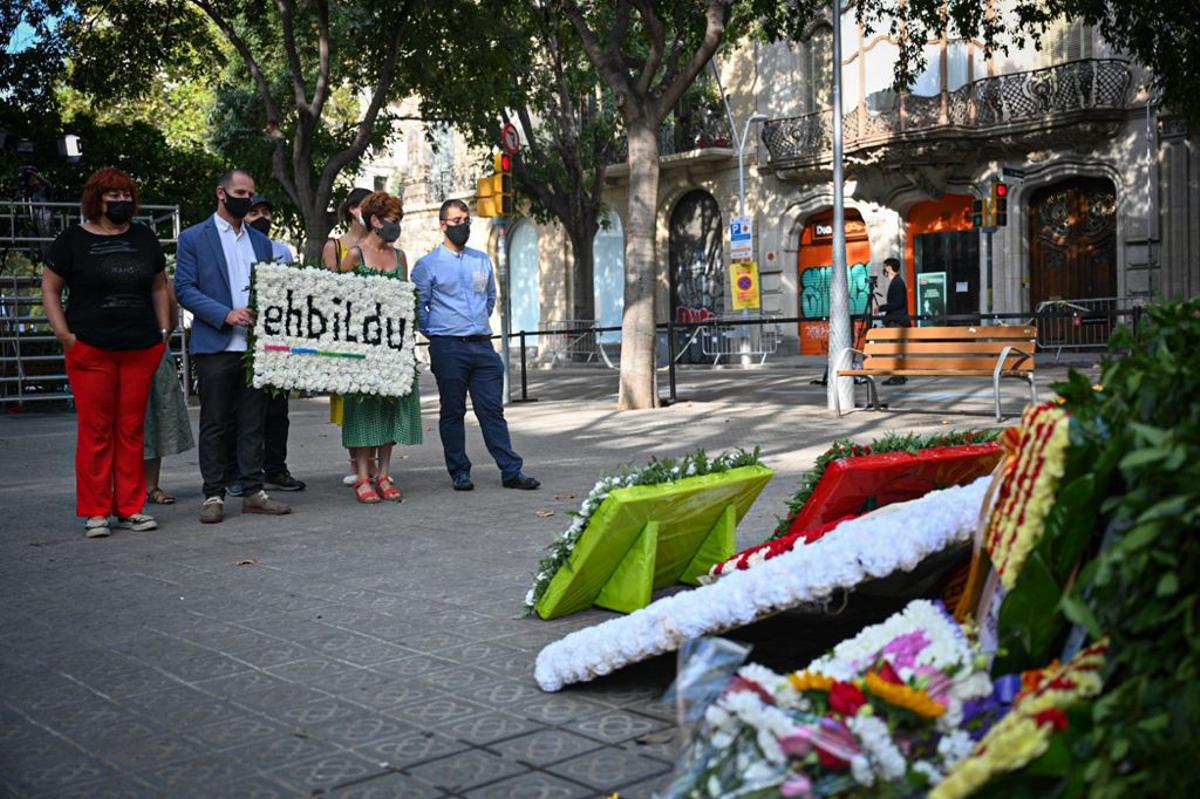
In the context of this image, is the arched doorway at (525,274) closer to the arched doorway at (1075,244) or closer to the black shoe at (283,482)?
the arched doorway at (1075,244)

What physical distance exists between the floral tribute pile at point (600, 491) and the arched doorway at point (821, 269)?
27.4m

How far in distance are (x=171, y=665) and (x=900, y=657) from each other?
9.26 feet

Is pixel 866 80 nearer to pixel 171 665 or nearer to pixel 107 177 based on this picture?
pixel 107 177

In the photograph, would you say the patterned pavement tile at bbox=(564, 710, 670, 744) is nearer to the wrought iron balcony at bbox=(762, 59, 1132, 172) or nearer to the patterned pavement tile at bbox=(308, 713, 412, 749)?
the patterned pavement tile at bbox=(308, 713, 412, 749)

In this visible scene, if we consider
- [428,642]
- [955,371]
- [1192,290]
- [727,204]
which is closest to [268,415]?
[428,642]

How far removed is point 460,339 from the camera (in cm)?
905

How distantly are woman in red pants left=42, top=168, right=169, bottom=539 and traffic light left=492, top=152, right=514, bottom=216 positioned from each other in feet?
30.8

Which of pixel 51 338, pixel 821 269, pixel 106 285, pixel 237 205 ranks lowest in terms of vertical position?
pixel 51 338

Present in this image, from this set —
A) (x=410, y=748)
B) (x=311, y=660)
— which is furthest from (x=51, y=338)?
(x=410, y=748)

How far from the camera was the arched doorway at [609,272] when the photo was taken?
127ft

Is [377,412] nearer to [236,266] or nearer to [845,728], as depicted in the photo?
[236,266]

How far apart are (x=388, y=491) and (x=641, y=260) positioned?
7.53 meters

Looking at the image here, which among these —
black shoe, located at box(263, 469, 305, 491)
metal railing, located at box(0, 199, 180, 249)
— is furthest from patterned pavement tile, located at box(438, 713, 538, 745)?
metal railing, located at box(0, 199, 180, 249)

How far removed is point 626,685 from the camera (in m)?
4.07
